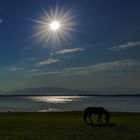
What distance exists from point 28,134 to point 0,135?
186 cm

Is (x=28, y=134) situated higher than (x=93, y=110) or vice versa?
(x=93, y=110)

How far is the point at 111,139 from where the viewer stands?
21.9 meters

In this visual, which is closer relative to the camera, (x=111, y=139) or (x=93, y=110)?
(x=111, y=139)

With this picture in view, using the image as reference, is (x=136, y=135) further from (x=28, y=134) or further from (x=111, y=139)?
(x=28, y=134)

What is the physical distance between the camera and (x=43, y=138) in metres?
22.0

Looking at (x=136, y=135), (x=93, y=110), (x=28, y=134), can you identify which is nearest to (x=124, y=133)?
(x=136, y=135)

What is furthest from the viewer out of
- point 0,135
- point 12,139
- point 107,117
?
point 107,117

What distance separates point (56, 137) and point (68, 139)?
1177 mm

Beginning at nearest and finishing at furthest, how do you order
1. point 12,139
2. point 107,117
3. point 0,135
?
point 12,139
point 0,135
point 107,117

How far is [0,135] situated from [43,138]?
340cm

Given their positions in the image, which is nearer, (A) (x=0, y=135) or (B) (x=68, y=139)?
(B) (x=68, y=139)

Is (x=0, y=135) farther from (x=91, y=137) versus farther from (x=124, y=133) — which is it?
(x=124, y=133)

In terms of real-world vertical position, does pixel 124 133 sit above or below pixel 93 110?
below

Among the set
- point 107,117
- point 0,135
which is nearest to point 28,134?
point 0,135
